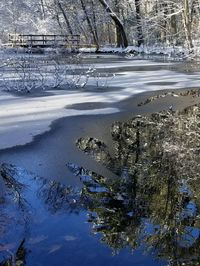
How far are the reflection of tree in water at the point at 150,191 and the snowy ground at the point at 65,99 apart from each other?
152 cm

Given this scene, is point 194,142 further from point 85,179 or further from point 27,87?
point 27,87

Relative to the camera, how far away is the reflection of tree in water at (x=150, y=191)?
4801mm

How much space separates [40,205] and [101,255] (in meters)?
1.51

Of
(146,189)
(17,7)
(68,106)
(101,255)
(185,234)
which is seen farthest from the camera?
(17,7)

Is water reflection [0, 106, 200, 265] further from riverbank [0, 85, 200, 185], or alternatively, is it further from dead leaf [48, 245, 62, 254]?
riverbank [0, 85, 200, 185]

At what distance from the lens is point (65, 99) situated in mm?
13383

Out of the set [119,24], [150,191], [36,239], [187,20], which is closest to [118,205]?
[150,191]

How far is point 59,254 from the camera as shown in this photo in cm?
452

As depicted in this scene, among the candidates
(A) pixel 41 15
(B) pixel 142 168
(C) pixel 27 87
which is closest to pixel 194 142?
(B) pixel 142 168

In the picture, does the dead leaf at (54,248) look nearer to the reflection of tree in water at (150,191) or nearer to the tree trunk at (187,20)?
the reflection of tree in water at (150,191)

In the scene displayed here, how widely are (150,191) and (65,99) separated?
7761 mm

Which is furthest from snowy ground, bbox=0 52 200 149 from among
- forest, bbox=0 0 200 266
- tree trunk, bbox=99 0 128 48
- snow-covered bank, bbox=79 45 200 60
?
tree trunk, bbox=99 0 128 48

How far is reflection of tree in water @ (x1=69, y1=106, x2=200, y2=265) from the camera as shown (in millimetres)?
4801

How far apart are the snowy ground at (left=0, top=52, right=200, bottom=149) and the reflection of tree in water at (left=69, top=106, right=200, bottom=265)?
1524 mm
